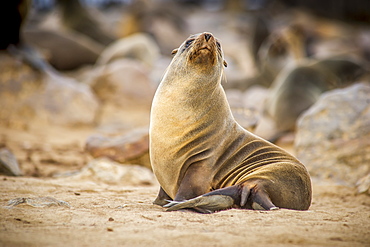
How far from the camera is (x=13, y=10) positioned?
8750 millimetres

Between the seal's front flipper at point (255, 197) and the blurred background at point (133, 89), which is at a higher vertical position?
the blurred background at point (133, 89)

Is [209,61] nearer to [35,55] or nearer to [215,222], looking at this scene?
[215,222]

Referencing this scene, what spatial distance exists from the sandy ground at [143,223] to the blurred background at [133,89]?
1.65 m

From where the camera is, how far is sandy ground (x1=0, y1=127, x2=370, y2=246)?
249 cm

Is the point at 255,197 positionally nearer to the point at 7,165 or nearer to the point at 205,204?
the point at 205,204

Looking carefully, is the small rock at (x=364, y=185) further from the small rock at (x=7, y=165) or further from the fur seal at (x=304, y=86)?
the small rock at (x=7, y=165)

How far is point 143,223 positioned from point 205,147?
104 centimetres

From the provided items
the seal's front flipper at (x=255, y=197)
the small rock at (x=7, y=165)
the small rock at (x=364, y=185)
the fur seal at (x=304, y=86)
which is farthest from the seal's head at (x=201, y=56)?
the fur seal at (x=304, y=86)

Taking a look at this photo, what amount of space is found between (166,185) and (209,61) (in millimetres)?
1035

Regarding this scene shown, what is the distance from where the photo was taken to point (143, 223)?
291cm

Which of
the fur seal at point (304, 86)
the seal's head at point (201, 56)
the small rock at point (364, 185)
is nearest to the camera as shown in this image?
the seal's head at point (201, 56)

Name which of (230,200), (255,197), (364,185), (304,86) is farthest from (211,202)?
(304,86)

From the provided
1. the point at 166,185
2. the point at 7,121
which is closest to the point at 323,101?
the point at 166,185

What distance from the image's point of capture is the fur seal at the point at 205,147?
12.1 feet
